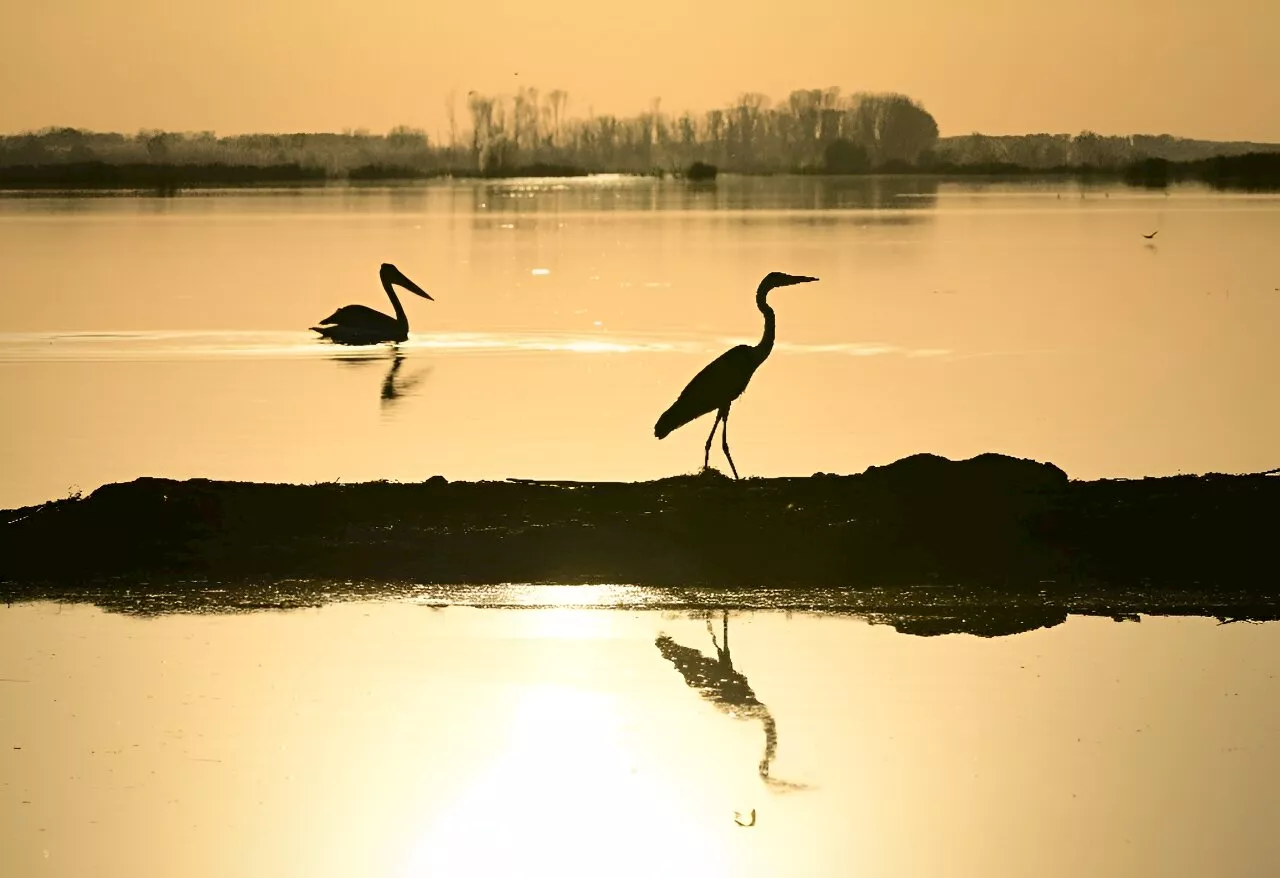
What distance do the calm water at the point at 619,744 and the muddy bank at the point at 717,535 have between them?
652 mm

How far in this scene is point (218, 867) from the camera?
21.3 feet

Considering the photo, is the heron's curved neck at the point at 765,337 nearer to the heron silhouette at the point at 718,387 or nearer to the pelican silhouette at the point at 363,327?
the heron silhouette at the point at 718,387

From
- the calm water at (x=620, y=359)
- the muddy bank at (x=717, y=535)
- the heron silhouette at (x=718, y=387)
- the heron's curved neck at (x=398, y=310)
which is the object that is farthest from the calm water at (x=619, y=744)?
the heron's curved neck at (x=398, y=310)

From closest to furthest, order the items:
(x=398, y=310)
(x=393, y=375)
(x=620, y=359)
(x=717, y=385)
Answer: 1. (x=717, y=385)
2. (x=393, y=375)
3. (x=620, y=359)
4. (x=398, y=310)

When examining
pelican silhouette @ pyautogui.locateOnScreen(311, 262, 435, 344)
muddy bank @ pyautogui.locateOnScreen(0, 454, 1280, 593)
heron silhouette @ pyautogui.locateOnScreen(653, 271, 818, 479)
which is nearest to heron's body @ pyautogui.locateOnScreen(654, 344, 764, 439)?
heron silhouette @ pyautogui.locateOnScreen(653, 271, 818, 479)

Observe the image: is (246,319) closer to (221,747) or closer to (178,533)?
(178,533)

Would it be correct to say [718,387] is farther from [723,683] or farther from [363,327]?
[363,327]

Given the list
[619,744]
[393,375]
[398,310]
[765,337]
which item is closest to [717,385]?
[765,337]

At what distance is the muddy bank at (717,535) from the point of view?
1069 cm

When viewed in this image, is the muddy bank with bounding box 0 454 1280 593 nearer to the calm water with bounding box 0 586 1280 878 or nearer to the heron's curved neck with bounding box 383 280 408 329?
the calm water with bounding box 0 586 1280 878

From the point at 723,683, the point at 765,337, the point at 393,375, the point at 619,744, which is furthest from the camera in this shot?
the point at 393,375

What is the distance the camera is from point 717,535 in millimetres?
11000

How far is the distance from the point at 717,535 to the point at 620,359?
48.5 ft

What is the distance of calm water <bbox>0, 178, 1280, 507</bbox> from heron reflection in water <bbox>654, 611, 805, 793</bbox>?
5.78 metres
